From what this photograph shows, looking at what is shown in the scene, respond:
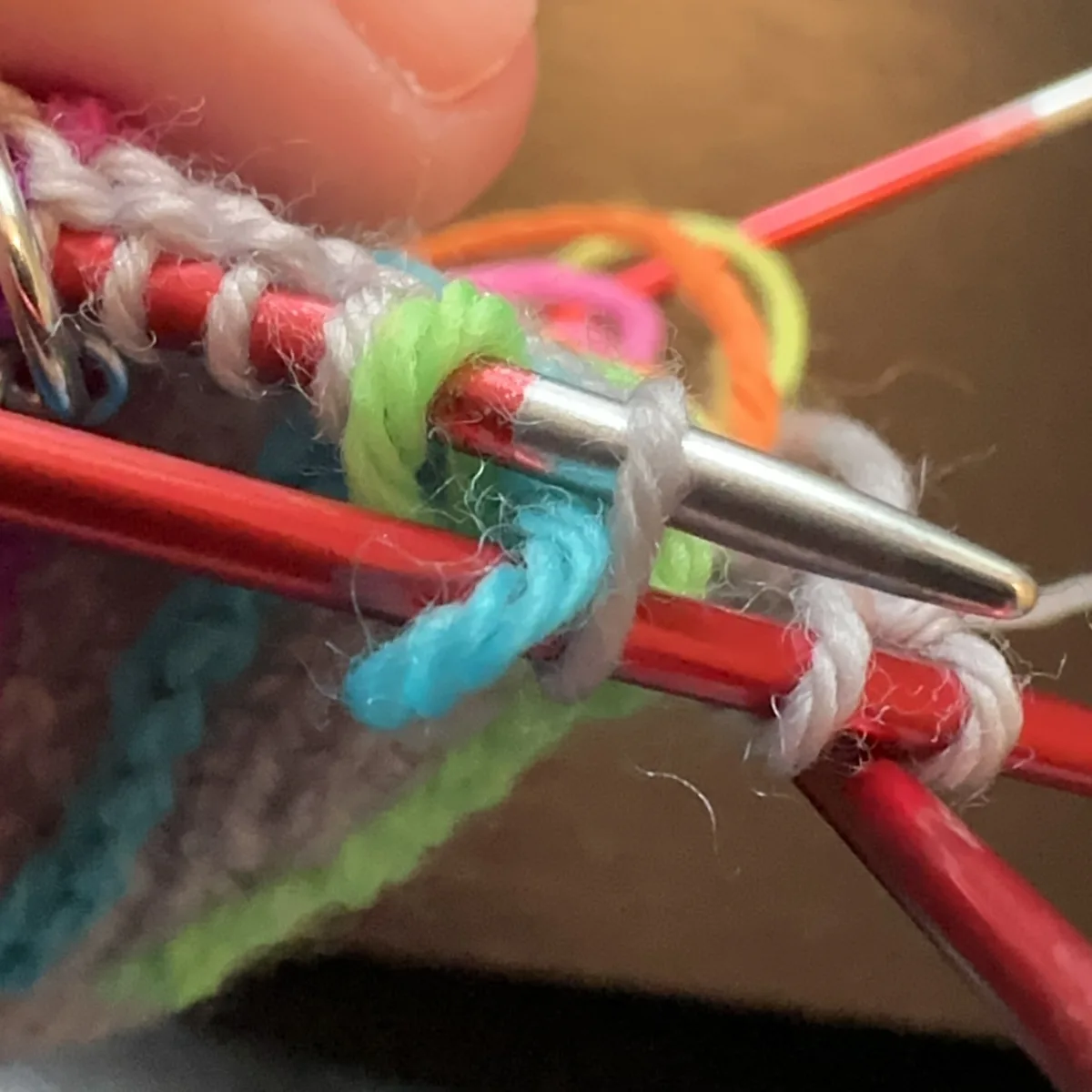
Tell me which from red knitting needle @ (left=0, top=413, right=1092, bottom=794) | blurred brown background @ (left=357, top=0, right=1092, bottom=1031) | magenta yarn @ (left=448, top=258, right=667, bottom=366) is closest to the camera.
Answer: red knitting needle @ (left=0, top=413, right=1092, bottom=794)

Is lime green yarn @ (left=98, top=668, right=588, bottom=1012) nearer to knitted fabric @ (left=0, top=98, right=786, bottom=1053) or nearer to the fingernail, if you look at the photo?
knitted fabric @ (left=0, top=98, right=786, bottom=1053)

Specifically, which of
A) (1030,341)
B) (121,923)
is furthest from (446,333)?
(1030,341)

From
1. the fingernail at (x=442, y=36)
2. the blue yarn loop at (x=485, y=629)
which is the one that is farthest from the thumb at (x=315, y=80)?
the blue yarn loop at (x=485, y=629)

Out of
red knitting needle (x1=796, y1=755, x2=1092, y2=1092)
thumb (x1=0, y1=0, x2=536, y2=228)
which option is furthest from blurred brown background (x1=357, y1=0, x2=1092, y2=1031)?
thumb (x1=0, y1=0, x2=536, y2=228)

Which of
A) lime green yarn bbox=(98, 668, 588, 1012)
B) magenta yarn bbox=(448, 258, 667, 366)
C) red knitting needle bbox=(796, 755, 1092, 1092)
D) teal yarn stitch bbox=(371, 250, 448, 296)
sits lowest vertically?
lime green yarn bbox=(98, 668, 588, 1012)

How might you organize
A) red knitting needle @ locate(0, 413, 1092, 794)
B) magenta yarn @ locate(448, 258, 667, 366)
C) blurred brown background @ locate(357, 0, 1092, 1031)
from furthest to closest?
1. blurred brown background @ locate(357, 0, 1092, 1031)
2. magenta yarn @ locate(448, 258, 667, 366)
3. red knitting needle @ locate(0, 413, 1092, 794)

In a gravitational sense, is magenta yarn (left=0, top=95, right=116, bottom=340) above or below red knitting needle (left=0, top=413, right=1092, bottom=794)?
above

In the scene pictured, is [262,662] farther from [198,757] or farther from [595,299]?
[595,299]

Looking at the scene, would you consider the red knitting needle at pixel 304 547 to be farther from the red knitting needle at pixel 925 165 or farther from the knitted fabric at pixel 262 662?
the red knitting needle at pixel 925 165
